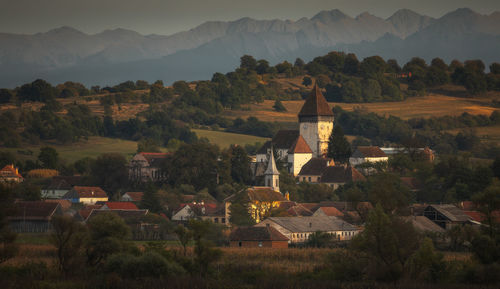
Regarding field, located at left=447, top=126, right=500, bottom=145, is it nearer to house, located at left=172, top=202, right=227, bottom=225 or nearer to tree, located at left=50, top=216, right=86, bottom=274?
house, located at left=172, top=202, right=227, bottom=225

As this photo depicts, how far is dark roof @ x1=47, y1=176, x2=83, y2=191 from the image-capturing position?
356 feet

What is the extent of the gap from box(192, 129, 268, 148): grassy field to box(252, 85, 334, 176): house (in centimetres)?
2320

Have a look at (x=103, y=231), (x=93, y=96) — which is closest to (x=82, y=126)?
(x=93, y=96)

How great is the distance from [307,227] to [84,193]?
32.5 meters

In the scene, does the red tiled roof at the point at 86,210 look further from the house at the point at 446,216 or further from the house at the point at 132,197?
the house at the point at 446,216

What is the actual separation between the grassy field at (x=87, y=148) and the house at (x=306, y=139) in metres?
21.4

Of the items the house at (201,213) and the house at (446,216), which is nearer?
the house at (446,216)

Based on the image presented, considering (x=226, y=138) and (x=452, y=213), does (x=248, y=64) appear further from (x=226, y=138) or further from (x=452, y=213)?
(x=452, y=213)

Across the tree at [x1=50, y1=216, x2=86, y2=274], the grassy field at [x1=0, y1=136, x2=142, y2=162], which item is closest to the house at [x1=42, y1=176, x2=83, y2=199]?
the grassy field at [x1=0, y1=136, x2=142, y2=162]

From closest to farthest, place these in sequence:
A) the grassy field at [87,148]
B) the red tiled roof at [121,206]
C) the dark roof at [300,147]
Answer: the red tiled roof at [121,206], the dark roof at [300,147], the grassy field at [87,148]

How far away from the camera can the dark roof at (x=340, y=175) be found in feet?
348

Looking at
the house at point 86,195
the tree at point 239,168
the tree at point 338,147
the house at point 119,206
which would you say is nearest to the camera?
the house at point 119,206

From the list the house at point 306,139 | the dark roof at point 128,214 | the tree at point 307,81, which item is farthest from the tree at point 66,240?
the tree at point 307,81

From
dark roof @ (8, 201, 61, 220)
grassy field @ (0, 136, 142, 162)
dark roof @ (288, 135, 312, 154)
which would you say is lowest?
dark roof @ (8, 201, 61, 220)
